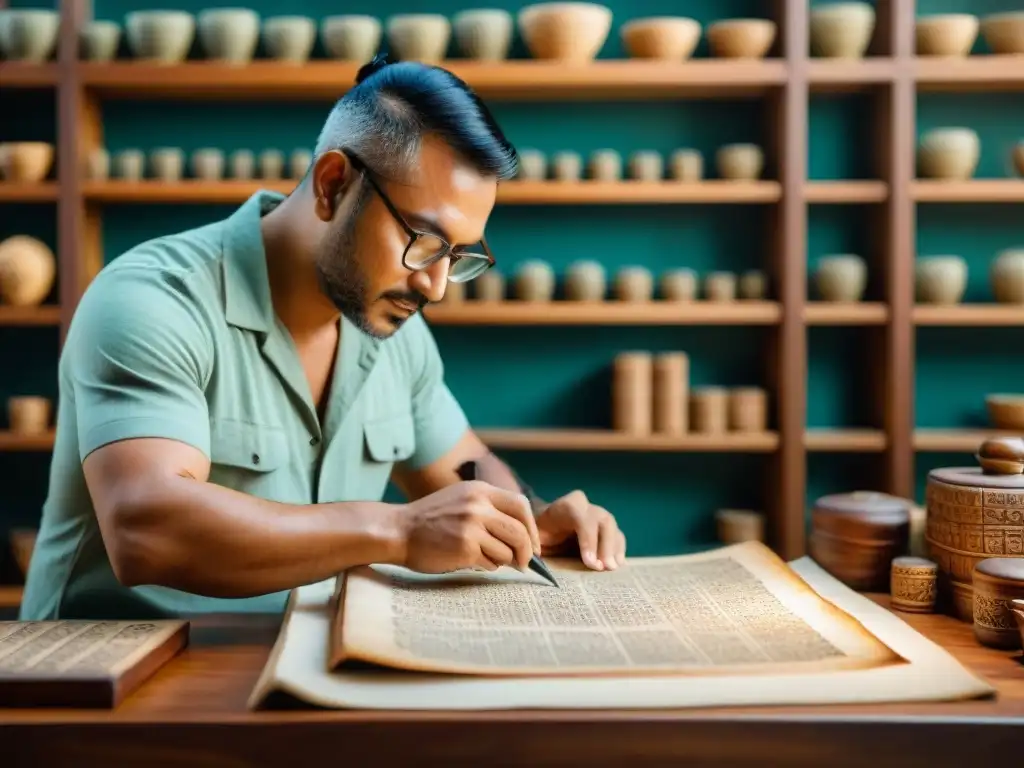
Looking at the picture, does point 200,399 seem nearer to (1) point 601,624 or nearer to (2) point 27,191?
(1) point 601,624

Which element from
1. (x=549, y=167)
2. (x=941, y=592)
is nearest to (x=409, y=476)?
(x=941, y=592)

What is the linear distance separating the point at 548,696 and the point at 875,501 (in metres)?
0.71

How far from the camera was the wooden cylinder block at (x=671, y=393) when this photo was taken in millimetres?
3436

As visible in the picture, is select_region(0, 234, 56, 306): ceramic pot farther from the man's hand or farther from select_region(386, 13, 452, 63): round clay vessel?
the man's hand

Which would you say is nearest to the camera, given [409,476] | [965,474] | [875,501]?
[965,474]

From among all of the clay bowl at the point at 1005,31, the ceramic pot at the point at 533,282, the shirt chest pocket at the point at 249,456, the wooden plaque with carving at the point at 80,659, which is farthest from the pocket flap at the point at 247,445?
the clay bowl at the point at 1005,31

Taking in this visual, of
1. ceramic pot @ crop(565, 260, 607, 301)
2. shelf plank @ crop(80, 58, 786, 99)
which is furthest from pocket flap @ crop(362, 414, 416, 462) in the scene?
shelf plank @ crop(80, 58, 786, 99)

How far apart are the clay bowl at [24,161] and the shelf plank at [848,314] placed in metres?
2.48

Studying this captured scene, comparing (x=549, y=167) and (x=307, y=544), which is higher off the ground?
(x=549, y=167)

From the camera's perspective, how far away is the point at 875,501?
55.6 inches

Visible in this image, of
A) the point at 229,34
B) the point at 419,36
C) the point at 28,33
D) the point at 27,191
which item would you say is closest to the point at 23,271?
the point at 27,191

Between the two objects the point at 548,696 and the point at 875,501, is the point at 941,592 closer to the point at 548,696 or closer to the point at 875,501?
the point at 875,501

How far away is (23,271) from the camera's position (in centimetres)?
336

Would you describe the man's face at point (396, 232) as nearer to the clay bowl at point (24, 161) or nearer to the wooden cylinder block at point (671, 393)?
the wooden cylinder block at point (671, 393)
